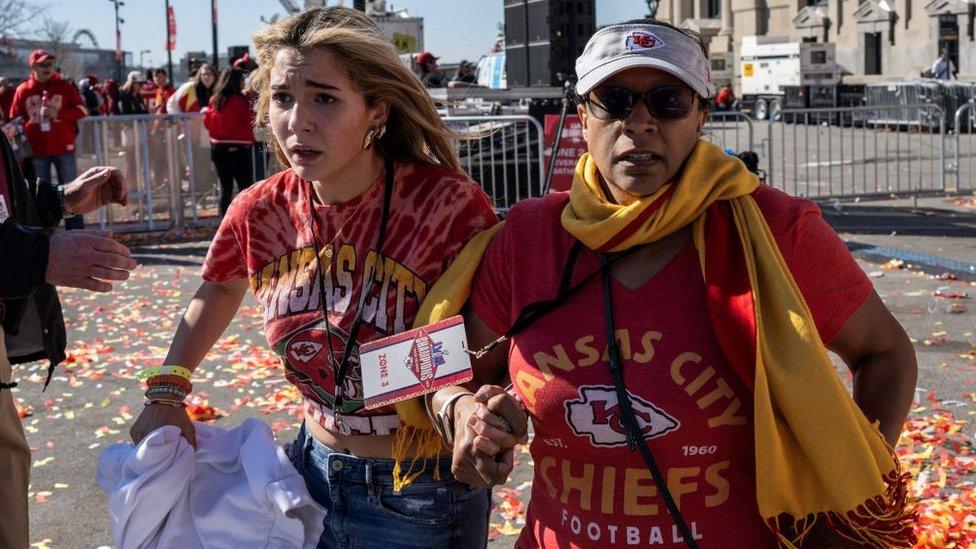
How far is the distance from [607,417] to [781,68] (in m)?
40.6

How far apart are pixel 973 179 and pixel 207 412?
13681 mm

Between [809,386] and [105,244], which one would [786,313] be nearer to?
[809,386]

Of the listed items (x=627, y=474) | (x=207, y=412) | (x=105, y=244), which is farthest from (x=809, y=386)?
(x=207, y=412)

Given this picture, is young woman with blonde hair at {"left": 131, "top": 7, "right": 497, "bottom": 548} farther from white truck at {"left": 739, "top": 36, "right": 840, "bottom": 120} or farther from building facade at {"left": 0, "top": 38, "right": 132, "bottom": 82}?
building facade at {"left": 0, "top": 38, "right": 132, "bottom": 82}

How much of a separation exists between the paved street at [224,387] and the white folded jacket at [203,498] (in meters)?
2.20

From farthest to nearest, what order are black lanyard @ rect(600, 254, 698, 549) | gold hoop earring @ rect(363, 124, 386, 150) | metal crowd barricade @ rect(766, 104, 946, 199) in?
metal crowd barricade @ rect(766, 104, 946, 199) → gold hoop earring @ rect(363, 124, 386, 150) → black lanyard @ rect(600, 254, 698, 549)

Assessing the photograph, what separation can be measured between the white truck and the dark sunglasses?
124ft

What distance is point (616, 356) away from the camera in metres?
2.16

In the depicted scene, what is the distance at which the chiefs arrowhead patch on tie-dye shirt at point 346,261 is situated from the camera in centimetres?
279

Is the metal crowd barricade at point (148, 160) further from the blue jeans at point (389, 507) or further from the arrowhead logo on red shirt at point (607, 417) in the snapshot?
the arrowhead logo on red shirt at point (607, 417)

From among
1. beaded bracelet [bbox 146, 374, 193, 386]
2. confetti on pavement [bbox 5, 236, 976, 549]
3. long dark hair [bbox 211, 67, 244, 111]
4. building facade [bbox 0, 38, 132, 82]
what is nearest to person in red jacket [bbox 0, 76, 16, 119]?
long dark hair [bbox 211, 67, 244, 111]

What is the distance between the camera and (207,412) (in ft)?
22.5

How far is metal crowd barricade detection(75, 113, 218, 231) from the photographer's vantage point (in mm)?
14680

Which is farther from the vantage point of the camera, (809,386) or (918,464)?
(918,464)
